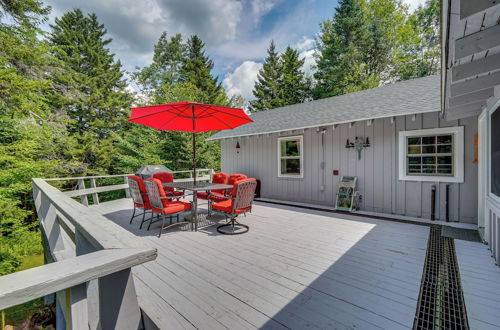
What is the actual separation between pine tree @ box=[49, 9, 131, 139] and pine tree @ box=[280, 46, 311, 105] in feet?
41.4

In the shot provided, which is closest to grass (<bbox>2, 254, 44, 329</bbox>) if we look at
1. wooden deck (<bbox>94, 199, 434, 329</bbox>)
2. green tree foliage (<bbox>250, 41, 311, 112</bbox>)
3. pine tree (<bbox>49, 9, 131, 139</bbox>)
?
wooden deck (<bbox>94, 199, 434, 329</bbox>)

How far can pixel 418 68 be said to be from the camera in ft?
52.9

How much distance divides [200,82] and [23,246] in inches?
617

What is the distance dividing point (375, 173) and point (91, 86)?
53.0 ft

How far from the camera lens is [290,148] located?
727 cm

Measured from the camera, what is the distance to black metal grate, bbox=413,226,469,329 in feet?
6.19

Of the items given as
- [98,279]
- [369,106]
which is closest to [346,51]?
[369,106]

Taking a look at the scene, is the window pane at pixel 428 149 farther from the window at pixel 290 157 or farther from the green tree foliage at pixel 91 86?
the green tree foliage at pixel 91 86

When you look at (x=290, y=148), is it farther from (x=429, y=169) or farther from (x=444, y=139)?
(x=444, y=139)

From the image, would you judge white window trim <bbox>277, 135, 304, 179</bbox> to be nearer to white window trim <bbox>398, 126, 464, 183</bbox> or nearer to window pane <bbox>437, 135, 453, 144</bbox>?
white window trim <bbox>398, 126, 464, 183</bbox>

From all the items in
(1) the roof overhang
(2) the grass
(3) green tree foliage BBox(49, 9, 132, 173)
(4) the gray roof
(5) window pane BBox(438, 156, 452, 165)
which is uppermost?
(3) green tree foliage BBox(49, 9, 132, 173)

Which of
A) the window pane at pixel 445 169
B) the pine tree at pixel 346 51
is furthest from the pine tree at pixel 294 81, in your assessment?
the window pane at pixel 445 169

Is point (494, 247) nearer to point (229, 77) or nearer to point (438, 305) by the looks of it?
point (438, 305)

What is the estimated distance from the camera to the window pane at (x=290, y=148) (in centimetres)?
707
